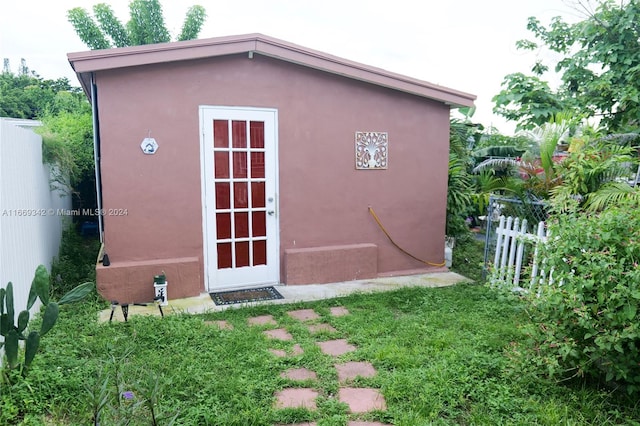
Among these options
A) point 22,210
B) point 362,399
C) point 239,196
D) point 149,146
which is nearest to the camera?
point 362,399

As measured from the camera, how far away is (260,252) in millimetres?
5879

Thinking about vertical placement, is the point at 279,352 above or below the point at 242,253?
below

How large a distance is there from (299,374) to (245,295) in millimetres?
2288

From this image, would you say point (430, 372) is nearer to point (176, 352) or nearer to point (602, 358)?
point (602, 358)

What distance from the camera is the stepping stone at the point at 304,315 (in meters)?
4.70

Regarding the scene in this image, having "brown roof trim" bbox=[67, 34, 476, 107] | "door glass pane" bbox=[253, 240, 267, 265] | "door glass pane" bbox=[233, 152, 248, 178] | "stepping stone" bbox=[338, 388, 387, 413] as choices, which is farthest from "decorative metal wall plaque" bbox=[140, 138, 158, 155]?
"stepping stone" bbox=[338, 388, 387, 413]

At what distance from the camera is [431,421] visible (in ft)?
8.91

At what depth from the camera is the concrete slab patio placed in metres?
4.88

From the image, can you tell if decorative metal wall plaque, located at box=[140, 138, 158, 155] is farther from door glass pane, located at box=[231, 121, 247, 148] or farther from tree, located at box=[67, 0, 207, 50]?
tree, located at box=[67, 0, 207, 50]

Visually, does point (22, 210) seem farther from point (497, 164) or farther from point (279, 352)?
point (497, 164)

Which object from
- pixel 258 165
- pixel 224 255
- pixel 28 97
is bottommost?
pixel 224 255

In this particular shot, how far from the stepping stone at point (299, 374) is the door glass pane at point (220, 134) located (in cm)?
311

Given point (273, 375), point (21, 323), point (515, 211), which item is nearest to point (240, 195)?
point (273, 375)

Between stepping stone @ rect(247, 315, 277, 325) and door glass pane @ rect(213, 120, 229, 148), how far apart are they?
2205mm
